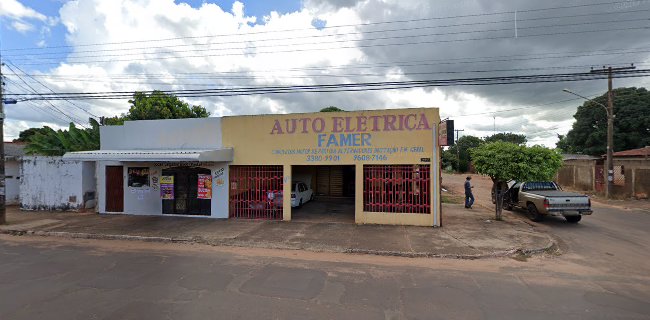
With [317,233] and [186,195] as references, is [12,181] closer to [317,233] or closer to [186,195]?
[186,195]

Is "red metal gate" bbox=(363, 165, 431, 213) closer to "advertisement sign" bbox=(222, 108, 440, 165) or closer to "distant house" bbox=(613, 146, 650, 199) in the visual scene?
"advertisement sign" bbox=(222, 108, 440, 165)

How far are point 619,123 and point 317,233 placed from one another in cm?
4297

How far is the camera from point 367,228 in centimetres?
1097

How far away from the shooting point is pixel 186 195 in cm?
1366

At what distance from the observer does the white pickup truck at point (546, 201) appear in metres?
11.4

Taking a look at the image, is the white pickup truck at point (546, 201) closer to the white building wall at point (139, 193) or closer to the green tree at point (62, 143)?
the white building wall at point (139, 193)

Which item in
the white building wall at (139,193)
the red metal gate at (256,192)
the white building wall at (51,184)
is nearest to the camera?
the red metal gate at (256,192)

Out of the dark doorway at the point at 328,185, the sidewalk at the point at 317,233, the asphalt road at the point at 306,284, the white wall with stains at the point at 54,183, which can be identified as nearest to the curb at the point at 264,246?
the sidewalk at the point at 317,233

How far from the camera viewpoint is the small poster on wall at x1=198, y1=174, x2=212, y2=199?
43.4 ft

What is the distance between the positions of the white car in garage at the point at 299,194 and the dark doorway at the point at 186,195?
3598 mm

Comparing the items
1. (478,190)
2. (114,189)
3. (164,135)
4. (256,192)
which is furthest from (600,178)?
(114,189)

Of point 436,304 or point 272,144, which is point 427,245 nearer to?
point 436,304

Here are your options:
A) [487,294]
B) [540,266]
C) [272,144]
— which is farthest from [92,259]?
[540,266]

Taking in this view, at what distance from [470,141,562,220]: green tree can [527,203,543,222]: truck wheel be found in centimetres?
152
